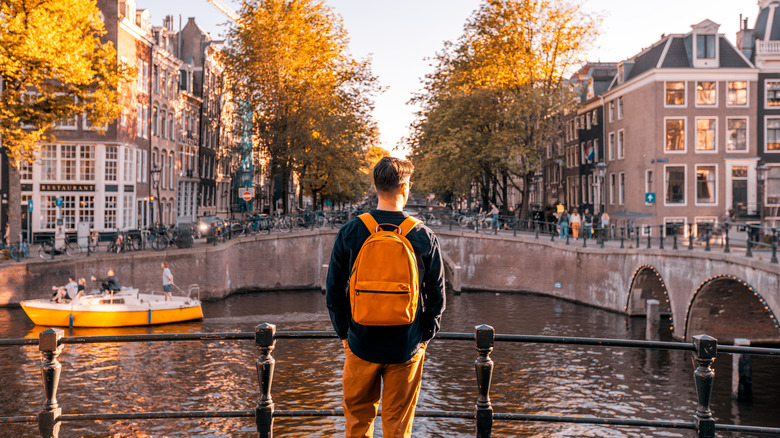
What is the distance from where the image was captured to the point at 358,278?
4027 mm

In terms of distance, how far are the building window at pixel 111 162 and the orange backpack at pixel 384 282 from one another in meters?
40.9

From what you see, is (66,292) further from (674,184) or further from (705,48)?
(705,48)

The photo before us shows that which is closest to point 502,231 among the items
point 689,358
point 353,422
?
point 689,358

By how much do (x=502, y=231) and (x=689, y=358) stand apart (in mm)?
19600

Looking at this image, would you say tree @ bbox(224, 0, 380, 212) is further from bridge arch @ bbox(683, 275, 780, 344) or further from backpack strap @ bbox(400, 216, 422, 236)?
backpack strap @ bbox(400, 216, 422, 236)

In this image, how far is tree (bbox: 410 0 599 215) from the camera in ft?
147

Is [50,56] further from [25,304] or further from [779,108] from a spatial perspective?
[779,108]

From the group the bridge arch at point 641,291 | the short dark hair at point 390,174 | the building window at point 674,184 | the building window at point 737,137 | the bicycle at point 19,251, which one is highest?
the building window at point 737,137

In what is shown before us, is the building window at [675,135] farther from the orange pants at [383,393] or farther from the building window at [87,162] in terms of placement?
the orange pants at [383,393]

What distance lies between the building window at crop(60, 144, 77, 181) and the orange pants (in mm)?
40631

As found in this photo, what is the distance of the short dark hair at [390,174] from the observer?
4320 millimetres

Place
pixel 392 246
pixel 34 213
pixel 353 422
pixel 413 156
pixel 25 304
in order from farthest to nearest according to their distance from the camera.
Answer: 1. pixel 413 156
2. pixel 34 213
3. pixel 25 304
4. pixel 353 422
5. pixel 392 246

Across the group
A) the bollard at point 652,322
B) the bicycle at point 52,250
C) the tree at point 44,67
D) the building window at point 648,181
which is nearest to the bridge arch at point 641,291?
the bollard at point 652,322

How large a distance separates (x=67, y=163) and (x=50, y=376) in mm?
39465
